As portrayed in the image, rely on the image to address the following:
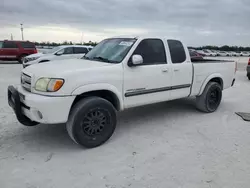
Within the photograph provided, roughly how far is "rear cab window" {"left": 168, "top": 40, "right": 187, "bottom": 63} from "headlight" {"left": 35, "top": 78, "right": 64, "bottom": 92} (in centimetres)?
243

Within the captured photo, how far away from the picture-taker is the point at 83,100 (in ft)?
12.0

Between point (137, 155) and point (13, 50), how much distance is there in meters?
17.7

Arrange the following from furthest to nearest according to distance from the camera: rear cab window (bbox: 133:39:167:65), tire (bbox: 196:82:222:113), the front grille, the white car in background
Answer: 1. the white car in background
2. tire (bbox: 196:82:222:113)
3. rear cab window (bbox: 133:39:167:65)
4. the front grille

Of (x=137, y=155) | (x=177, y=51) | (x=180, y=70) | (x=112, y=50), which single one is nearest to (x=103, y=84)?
(x=112, y=50)

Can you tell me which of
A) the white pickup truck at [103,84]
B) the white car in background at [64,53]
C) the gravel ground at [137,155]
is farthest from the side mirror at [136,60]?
the white car in background at [64,53]

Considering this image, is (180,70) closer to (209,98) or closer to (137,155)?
(209,98)

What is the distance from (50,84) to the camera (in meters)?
3.38

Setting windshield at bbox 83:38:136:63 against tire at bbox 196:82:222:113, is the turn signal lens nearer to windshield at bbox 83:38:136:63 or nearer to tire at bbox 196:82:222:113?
windshield at bbox 83:38:136:63

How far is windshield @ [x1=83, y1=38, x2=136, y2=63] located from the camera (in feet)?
13.7

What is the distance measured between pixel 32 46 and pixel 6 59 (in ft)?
7.21

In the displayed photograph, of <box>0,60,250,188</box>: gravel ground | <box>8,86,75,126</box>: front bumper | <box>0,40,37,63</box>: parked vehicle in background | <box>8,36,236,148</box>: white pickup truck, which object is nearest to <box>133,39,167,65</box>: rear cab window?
<box>8,36,236,148</box>: white pickup truck

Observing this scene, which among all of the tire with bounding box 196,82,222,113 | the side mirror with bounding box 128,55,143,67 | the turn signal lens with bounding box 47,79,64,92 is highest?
the side mirror with bounding box 128,55,143,67

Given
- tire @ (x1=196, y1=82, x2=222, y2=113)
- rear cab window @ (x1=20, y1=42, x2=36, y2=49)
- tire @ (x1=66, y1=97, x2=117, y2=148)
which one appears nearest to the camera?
tire @ (x1=66, y1=97, x2=117, y2=148)

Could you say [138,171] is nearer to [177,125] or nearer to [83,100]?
[83,100]
